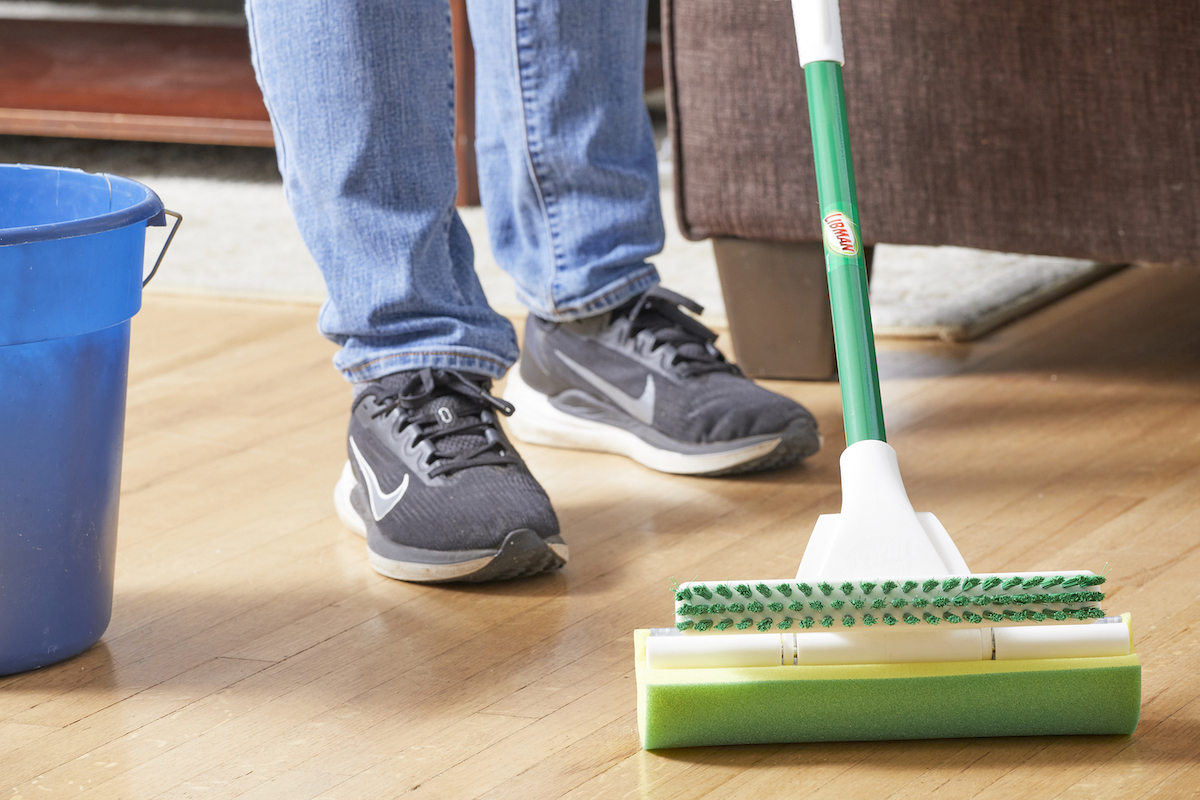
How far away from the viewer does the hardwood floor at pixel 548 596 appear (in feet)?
2.42

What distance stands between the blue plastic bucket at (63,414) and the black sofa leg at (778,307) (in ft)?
2.34

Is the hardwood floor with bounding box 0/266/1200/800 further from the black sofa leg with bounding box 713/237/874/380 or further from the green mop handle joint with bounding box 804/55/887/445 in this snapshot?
the green mop handle joint with bounding box 804/55/887/445

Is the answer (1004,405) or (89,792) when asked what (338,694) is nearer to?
(89,792)

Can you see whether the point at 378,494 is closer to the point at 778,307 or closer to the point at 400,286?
the point at 400,286

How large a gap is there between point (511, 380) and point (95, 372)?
22.1 inches

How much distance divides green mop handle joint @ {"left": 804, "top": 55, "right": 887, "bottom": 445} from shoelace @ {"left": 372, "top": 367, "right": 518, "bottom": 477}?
1.07 feet

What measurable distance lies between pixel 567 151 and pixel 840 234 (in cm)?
41

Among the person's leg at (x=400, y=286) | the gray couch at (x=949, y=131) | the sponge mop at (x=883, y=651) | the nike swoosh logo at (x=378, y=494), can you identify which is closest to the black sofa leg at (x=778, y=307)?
the gray couch at (x=949, y=131)

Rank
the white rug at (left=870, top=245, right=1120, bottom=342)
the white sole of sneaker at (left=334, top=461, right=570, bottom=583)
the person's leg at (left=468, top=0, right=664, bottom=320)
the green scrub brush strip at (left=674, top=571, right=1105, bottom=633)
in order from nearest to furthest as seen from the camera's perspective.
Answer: the green scrub brush strip at (left=674, top=571, right=1105, bottom=633) → the white sole of sneaker at (left=334, top=461, right=570, bottom=583) → the person's leg at (left=468, top=0, right=664, bottom=320) → the white rug at (left=870, top=245, right=1120, bottom=342)

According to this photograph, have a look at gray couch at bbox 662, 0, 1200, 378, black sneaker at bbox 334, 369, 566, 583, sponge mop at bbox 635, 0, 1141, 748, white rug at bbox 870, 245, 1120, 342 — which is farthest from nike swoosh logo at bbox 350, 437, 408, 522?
white rug at bbox 870, 245, 1120, 342

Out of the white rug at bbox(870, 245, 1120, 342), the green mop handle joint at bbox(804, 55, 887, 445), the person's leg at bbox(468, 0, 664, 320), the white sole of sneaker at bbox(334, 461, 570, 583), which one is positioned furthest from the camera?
the white rug at bbox(870, 245, 1120, 342)

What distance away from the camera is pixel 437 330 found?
1.06 meters

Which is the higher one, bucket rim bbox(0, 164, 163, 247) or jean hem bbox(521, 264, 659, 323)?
bucket rim bbox(0, 164, 163, 247)

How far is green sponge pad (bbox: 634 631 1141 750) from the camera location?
716 mm
